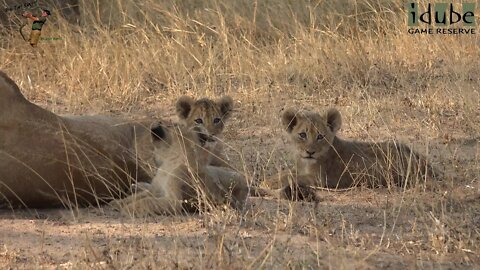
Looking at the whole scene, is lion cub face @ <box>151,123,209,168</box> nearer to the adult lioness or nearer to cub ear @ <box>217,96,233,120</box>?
the adult lioness

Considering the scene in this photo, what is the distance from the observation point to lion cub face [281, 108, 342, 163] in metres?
7.77

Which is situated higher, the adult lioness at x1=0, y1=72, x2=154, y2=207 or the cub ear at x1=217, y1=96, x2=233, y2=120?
the adult lioness at x1=0, y1=72, x2=154, y2=207

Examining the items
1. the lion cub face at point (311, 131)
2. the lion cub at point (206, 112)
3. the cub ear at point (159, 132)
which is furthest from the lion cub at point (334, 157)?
the cub ear at point (159, 132)

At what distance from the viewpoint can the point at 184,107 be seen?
8227mm

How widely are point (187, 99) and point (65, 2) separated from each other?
5968mm

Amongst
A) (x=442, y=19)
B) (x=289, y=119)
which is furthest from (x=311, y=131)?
(x=442, y=19)

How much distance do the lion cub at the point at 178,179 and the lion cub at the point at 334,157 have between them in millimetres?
1281

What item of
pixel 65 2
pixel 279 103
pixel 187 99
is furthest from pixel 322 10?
pixel 187 99

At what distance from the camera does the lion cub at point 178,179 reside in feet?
20.1

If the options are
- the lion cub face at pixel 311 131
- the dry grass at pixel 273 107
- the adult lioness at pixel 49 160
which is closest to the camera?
the dry grass at pixel 273 107

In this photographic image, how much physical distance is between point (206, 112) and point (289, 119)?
2.22 ft

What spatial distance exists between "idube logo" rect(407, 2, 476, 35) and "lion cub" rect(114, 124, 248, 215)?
598 cm

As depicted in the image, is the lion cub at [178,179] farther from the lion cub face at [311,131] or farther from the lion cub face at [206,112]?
the lion cub face at [206,112]

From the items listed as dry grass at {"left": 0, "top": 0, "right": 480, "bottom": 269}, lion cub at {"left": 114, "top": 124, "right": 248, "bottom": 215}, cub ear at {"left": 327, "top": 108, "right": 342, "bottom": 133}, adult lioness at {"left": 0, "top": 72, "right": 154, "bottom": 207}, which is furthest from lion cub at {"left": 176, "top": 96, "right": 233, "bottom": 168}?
lion cub at {"left": 114, "top": 124, "right": 248, "bottom": 215}
